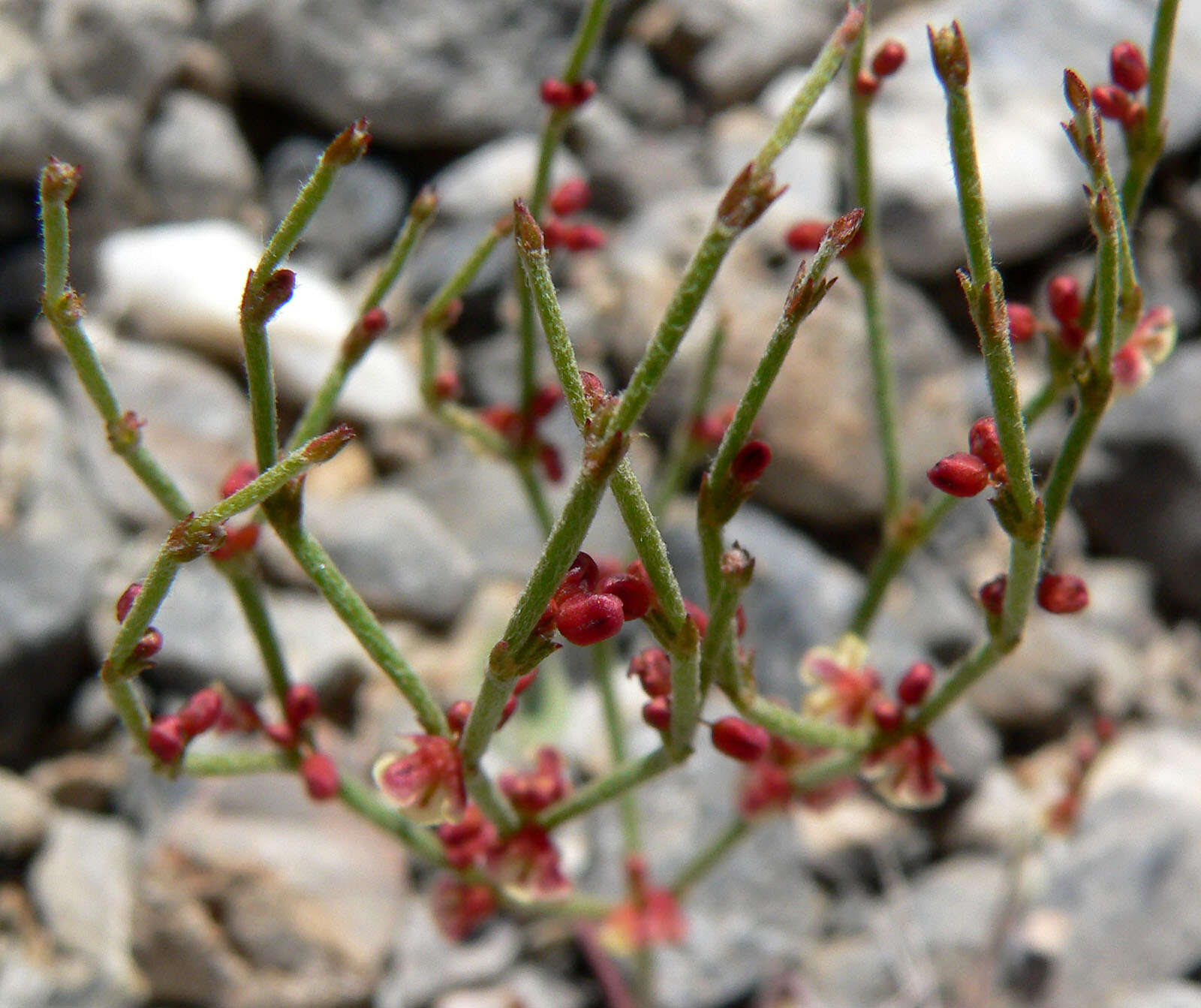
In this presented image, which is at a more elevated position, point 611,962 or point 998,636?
point 998,636

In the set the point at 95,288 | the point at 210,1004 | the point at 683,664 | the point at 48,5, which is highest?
the point at 48,5

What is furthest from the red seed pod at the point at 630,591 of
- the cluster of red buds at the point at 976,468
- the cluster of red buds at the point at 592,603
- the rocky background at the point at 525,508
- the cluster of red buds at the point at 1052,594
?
the rocky background at the point at 525,508

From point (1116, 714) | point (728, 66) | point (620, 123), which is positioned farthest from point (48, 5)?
point (1116, 714)

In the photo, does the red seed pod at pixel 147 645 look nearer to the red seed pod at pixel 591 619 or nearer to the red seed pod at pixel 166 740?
the red seed pod at pixel 166 740

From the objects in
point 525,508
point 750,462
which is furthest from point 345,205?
point 750,462

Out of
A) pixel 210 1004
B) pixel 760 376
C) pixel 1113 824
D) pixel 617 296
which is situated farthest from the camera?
pixel 617 296

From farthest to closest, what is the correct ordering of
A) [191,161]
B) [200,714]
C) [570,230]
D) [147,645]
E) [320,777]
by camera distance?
[191,161], [570,230], [320,777], [200,714], [147,645]

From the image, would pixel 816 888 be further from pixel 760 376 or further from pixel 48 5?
pixel 48 5

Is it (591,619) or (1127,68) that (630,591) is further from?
(1127,68)
